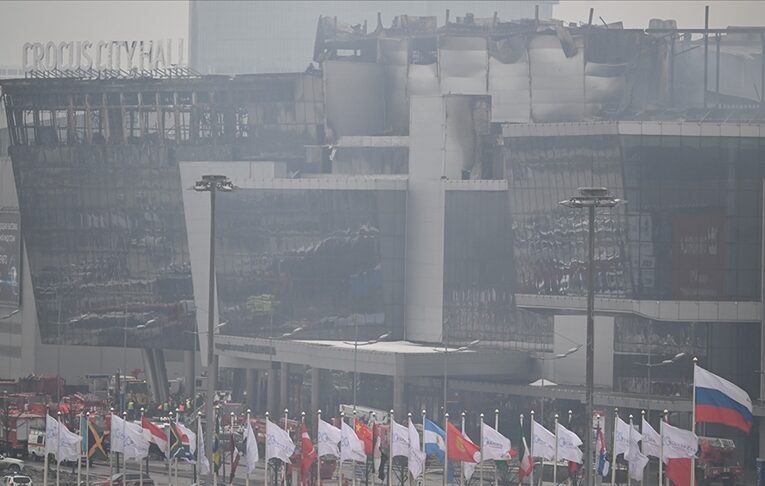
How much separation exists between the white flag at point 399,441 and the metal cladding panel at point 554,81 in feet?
258

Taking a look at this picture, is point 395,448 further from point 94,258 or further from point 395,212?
point 94,258

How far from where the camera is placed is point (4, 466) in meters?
128

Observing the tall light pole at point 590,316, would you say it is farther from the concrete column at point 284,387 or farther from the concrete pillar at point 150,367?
the concrete pillar at point 150,367

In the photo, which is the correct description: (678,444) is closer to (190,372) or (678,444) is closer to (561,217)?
(561,217)

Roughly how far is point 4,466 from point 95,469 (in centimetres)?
1188

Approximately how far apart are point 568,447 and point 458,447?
5.16 m

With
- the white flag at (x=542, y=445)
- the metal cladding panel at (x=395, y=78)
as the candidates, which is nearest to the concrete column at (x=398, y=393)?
the metal cladding panel at (x=395, y=78)

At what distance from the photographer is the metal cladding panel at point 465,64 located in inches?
7416

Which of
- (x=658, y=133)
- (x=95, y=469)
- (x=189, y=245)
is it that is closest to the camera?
(x=95, y=469)

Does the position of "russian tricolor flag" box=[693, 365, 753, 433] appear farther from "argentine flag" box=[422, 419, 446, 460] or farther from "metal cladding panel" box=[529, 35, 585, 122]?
"metal cladding panel" box=[529, 35, 585, 122]

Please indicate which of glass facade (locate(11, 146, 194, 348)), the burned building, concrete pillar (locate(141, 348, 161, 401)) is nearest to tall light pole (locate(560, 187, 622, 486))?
the burned building

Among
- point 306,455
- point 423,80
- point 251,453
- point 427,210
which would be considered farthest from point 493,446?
point 423,80

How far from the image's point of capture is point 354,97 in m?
193

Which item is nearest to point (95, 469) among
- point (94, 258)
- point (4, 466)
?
point (4, 466)
